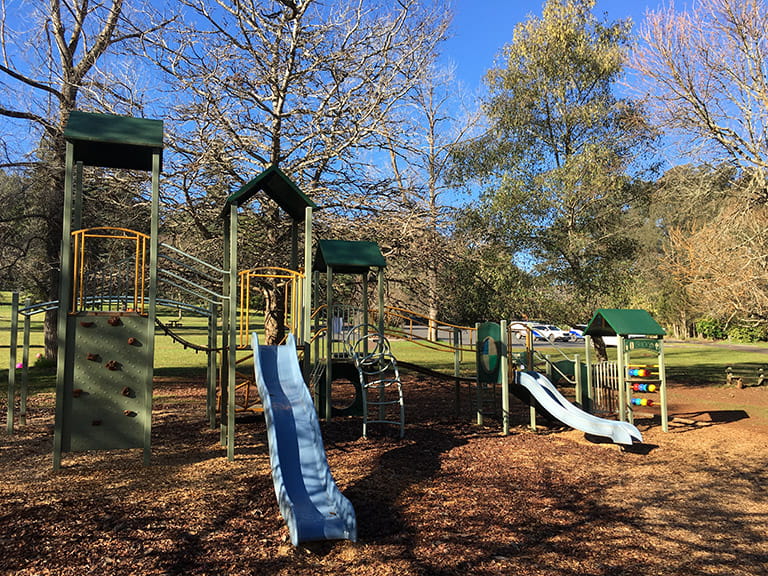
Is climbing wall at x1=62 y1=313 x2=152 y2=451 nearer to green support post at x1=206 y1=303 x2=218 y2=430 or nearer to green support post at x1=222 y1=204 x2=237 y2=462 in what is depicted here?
green support post at x1=222 y1=204 x2=237 y2=462

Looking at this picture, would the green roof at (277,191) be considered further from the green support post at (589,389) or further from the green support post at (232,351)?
the green support post at (589,389)

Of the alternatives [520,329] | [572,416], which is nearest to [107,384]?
[572,416]

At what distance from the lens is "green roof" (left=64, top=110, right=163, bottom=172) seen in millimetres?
6270

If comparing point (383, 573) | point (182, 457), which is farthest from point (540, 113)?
point (383, 573)

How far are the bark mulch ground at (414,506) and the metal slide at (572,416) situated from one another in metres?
0.30

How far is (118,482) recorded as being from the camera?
5781mm

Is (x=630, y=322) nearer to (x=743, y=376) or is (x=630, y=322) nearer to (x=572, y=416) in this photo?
(x=572, y=416)

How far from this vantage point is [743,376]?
17.4 metres

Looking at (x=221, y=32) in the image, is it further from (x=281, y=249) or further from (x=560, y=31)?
(x=560, y=31)

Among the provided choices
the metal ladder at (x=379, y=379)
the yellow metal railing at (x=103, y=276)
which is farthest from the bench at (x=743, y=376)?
the yellow metal railing at (x=103, y=276)

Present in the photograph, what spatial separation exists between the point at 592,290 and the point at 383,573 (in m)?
12.5

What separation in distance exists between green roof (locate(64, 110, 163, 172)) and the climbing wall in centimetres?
198

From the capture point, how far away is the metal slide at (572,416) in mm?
7664

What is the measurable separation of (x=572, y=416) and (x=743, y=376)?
40.6 ft
